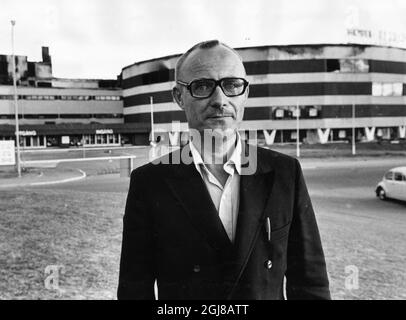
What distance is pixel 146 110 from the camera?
6147 cm

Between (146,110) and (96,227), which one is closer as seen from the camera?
(96,227)

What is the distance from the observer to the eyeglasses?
7.11 ft

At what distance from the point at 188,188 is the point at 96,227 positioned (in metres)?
7.06

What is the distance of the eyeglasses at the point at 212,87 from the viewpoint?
2.17m

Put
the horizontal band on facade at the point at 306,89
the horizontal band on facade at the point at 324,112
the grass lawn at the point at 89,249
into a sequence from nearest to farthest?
1. the grass lawn at the point at 89,249
2. the horizontal band on facade at the point at 306,89
3. the horizontal band on facade at the point at 324,112

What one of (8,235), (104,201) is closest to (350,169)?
(104,201)

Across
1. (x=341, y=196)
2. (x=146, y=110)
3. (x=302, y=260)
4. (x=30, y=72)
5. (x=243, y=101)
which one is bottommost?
(x=341, y=196)

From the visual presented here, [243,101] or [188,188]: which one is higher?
[243,101]

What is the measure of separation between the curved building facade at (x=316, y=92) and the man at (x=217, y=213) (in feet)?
154

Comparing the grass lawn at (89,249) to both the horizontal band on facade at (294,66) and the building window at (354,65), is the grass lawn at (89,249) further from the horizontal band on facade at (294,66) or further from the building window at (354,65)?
the building window at (354,65)

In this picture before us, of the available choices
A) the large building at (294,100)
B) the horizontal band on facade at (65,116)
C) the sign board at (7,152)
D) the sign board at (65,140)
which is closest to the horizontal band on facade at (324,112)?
the large building at (294,100)

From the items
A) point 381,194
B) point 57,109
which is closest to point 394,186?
point 381,194

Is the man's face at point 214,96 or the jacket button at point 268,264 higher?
the man's face at point 214,96
